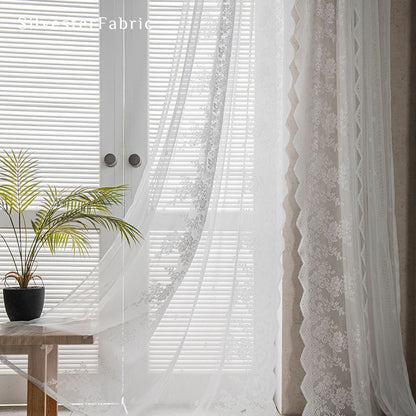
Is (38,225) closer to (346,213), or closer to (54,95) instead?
(54,95)

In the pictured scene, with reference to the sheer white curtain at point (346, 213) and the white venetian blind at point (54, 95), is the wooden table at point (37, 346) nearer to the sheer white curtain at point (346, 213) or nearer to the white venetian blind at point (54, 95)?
the white venetian blind at point (54, 95)

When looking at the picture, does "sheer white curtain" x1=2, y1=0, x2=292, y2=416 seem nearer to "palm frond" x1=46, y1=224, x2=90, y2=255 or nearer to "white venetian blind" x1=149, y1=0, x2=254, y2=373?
"white venetian blind" x1=149, y1=0, x2=254, y2=373

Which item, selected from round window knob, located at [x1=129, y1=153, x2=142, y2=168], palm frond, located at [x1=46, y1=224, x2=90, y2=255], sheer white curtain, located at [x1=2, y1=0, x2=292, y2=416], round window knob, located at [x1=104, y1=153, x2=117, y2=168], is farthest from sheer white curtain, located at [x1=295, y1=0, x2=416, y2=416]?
palm frond, located at [x1=46, y1=224, x2=90, y2=255]

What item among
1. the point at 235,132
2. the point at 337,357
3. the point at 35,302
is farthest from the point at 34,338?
the point at 337,357

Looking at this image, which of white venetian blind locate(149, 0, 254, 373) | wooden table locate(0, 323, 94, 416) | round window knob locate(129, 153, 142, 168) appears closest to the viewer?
wooden table locate(0, 323, 94, 416)

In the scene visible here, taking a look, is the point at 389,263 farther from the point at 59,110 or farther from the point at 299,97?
the point at 59,110

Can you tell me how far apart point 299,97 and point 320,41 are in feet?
0.71

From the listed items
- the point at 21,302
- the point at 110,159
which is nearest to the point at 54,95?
the point at 110,159

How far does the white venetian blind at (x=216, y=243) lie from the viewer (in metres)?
1.54

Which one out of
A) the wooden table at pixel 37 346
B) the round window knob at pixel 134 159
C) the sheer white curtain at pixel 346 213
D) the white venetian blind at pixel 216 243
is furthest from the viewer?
the round window knob at pixel 134 159

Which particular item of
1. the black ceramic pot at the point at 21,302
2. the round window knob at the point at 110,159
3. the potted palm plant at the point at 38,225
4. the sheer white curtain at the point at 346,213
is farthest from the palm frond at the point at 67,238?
the sheer white curtain at the point at 346,213

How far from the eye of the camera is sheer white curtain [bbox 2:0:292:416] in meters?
1.50

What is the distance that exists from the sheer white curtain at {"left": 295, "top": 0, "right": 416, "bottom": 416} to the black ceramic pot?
3.07 feet

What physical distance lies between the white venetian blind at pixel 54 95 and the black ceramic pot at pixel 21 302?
33cm
